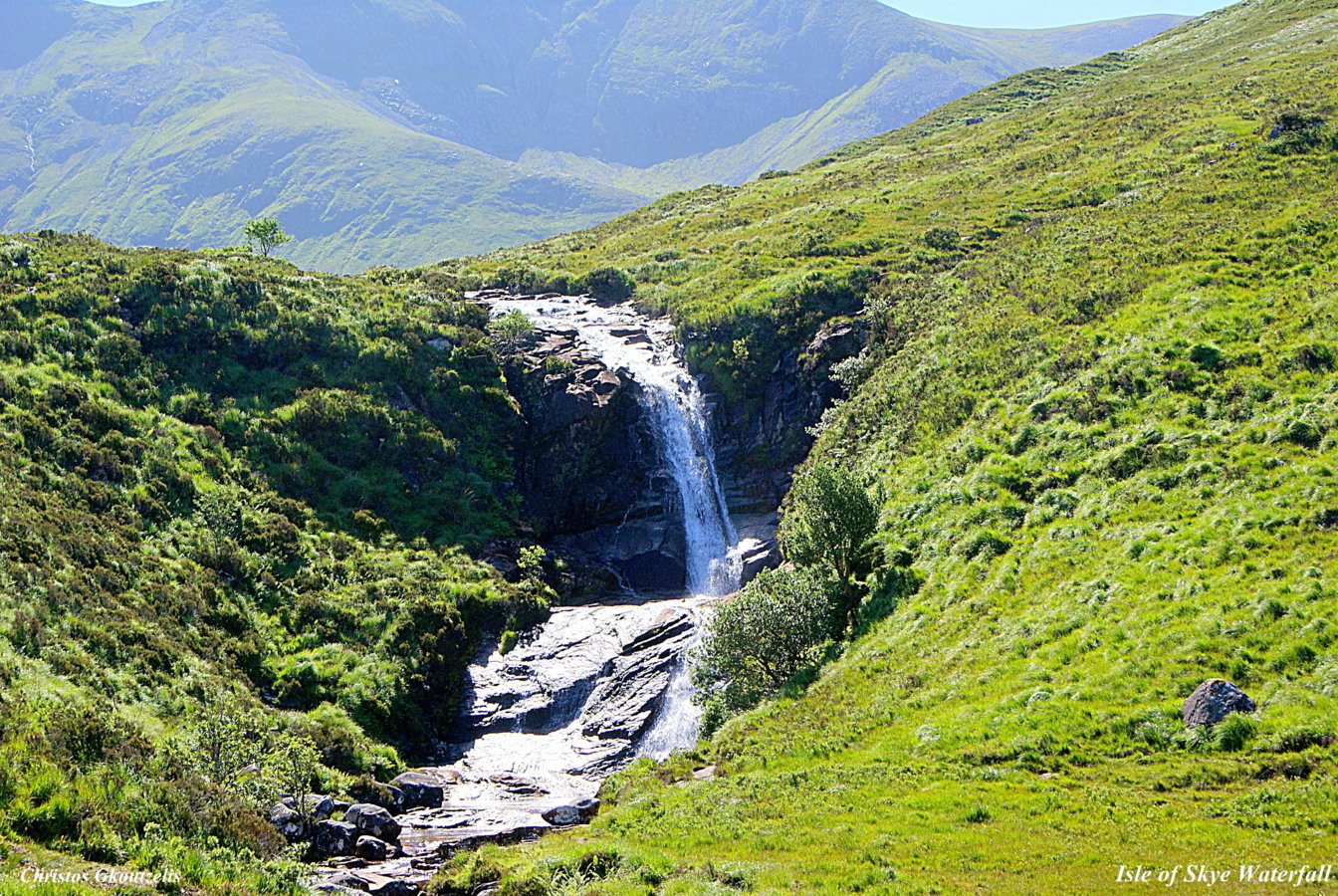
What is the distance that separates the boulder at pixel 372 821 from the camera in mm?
26609

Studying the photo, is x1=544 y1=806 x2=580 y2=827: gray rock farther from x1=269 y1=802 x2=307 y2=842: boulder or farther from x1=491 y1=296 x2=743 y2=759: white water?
x1=491 y1=296 x2=743 y2=759: white water

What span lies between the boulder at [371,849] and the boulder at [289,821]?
1.67 m

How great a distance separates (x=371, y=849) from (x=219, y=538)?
902 inches

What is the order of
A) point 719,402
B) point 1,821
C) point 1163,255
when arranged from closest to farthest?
point 1,821
point 1163,255
point 719,402

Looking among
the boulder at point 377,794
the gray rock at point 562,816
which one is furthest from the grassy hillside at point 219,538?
the gray rock at point 562,816

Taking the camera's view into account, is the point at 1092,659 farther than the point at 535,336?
No

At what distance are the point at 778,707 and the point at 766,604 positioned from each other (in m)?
4.47

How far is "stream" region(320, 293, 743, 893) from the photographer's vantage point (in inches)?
1106

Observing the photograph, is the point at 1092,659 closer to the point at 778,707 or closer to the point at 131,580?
the point at 778,707

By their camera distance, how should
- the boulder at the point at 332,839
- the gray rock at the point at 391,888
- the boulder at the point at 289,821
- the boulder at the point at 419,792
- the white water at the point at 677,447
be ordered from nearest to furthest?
1. the gray rock at the point at 391,888
2. the boulder at the point at 289,821
3. the boulder at the point at 332,839
4. the boulder at the point at 419,792
5. the white water at the point at 677,447

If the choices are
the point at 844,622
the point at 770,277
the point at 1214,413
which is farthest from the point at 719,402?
the point at 1214,413

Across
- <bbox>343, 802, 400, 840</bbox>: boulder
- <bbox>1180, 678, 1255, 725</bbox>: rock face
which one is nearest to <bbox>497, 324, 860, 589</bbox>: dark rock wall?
<bbox>343, 802, 400, 840</bbox>: boulder

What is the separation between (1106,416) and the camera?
38.6 m

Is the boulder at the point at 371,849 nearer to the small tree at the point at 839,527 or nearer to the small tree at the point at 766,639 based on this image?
the small tree at the point at 766,639
